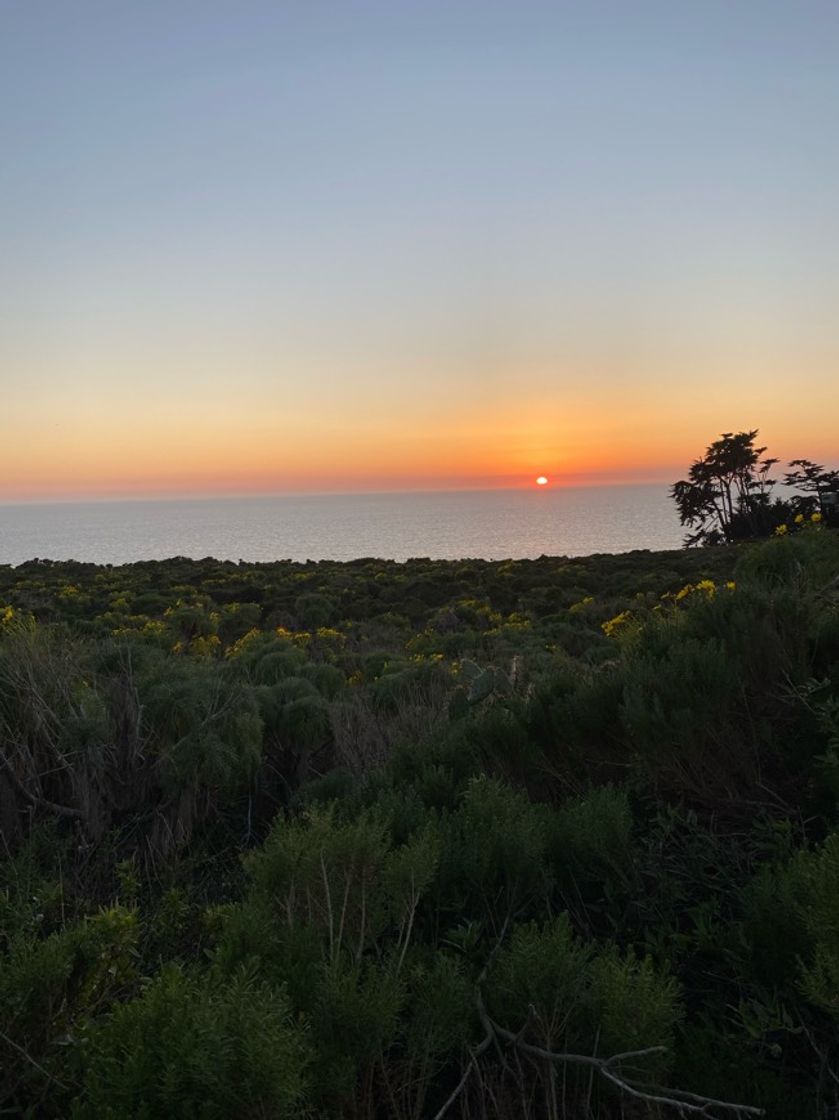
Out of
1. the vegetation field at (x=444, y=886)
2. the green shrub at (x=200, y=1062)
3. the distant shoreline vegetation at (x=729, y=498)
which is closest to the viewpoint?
the green shrub at (x=200, y=1062)

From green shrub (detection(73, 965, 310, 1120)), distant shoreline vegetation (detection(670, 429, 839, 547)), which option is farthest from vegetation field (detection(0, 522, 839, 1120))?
distant shoreline vegetation (detection(670, 429, 839, 547))

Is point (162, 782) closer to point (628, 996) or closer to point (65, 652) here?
point (65, 652)

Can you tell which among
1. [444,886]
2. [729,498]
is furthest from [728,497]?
[444,886]

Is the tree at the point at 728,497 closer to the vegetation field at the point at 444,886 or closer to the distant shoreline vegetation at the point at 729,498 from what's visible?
the distant shoreline vegetation at the point at 729,498

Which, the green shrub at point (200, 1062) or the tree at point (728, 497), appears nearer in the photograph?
the green shrub at point (200, 1062)

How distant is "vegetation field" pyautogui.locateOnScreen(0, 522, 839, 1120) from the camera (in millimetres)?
1688

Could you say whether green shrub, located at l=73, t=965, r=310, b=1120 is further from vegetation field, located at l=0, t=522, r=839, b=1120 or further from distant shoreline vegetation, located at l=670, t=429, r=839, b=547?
distant shoreline vegetation, located at l=670, t=429, r=839, b=547

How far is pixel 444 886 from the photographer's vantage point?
2.55 m

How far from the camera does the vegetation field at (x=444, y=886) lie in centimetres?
169

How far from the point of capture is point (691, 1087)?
69.9 inches

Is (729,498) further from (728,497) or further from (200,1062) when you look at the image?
(200,1062)

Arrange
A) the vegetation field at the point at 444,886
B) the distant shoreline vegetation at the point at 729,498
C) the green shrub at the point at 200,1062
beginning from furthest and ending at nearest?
the distant shoreline vegetation at the point at 729,498 → the vegetation field at the point at 444,886 → the green shrub at the point at 200,1062

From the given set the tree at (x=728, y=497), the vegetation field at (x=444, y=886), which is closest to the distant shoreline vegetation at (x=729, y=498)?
the tree at (x=728, y=497)

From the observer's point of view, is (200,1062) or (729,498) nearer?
(200,1062)
